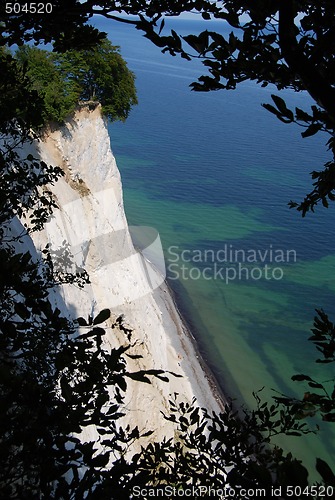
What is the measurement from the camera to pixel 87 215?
16078 millimetres

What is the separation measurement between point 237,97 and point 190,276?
40.5 meters

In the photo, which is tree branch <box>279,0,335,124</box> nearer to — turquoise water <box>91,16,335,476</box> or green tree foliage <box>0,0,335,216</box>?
green tree foliage <box>0,0,335,216</box>

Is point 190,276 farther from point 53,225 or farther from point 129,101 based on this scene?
point 53,225

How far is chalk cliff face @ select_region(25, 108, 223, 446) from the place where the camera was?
13820 mm

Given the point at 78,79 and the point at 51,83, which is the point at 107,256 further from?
the point at 78,79

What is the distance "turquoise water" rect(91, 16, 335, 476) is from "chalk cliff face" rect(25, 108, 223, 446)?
3.24 meters

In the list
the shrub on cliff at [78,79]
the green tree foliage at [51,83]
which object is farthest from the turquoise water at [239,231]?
the green tree foliage at [51,83]

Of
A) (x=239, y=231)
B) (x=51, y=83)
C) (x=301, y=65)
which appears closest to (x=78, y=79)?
(x=51, y=83)

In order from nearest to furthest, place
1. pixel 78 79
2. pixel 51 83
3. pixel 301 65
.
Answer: pixel 301 65 < pixel 51 83 < pixel 78 79

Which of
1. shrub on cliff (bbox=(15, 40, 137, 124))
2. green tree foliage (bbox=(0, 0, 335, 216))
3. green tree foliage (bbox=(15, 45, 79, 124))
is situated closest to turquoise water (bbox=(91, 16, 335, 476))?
shrub on cliff (bbox=(15, 40, 137, 124))

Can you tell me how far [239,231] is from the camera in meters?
29.2

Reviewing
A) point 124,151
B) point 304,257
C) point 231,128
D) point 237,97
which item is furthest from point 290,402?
point 237,97

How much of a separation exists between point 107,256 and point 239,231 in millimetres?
14348

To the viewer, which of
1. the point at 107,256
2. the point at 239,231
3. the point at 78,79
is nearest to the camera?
the point at 78,79
